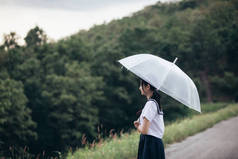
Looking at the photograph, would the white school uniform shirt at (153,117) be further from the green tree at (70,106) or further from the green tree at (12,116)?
the green tree at (70,106)

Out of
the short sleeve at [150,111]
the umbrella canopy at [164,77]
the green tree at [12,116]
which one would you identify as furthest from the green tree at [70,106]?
the short sleeve at [150,111]

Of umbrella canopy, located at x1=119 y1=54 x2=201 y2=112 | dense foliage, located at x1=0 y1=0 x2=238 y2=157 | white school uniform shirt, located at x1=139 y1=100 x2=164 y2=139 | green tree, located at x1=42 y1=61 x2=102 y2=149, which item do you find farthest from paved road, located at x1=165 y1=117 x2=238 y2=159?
green tree, located at x1=42 y1=61 x2=102 y2=149

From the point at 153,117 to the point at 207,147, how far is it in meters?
4.52

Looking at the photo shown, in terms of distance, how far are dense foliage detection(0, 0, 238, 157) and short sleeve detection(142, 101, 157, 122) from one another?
19352mm

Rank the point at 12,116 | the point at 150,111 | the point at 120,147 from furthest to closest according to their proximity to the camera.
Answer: the point at 12,116 < the point at 120,147 < the point at 150,111

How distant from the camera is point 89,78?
29578 millimetres

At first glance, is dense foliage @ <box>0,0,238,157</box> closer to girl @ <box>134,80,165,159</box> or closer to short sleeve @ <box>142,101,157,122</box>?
girl @ <box>134,80,165,159</box>

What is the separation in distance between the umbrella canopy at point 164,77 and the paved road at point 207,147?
292 centimetres

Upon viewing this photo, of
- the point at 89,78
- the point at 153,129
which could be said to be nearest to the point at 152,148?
the point at 153,129

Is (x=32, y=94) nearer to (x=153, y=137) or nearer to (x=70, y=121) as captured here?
(x=70, y=121)

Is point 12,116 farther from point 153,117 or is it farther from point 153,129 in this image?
point 153,117

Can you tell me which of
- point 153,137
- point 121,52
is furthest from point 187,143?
point 121,52

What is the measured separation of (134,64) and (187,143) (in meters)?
4.69

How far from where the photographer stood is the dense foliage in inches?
1035
